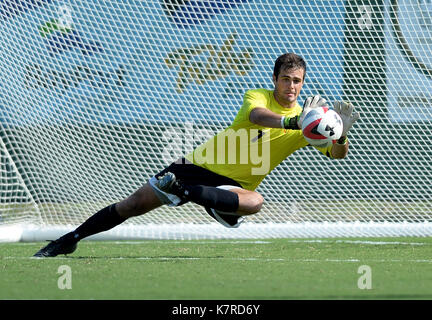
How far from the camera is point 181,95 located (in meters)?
9.27

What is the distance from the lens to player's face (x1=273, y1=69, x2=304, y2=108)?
5465mm

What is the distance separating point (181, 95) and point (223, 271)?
4611 mm

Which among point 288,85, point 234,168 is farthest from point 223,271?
point 288,85

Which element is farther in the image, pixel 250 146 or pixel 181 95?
pixel 181 95

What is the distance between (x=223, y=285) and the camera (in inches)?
164

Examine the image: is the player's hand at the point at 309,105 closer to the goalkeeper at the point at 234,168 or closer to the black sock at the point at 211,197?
the goalkeeper at the point at 234,168

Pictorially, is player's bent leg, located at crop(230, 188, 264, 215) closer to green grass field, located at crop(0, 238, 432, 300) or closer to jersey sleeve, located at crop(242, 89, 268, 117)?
green grass field, located at crop(0, 238, 432, 300)

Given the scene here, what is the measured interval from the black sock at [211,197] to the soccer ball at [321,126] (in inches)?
27.7

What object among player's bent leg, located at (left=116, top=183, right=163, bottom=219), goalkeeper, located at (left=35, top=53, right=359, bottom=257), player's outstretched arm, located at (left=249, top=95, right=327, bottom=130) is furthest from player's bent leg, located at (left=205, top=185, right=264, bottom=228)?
player's outstretched arm, located at (left=249, top=95, right=327, bottom=130)

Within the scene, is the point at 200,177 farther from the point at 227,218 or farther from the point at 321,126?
the point at 321,126

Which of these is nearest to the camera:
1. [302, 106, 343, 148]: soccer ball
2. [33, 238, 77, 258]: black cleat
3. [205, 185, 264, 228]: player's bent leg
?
[302, 106, 343, 148]: soccer ball

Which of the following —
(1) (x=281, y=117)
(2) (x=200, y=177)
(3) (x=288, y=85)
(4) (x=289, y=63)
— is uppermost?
(4) (x=289, y=63)

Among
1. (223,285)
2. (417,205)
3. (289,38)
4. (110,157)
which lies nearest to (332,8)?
(289,38)

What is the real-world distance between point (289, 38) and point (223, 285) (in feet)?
18.0
